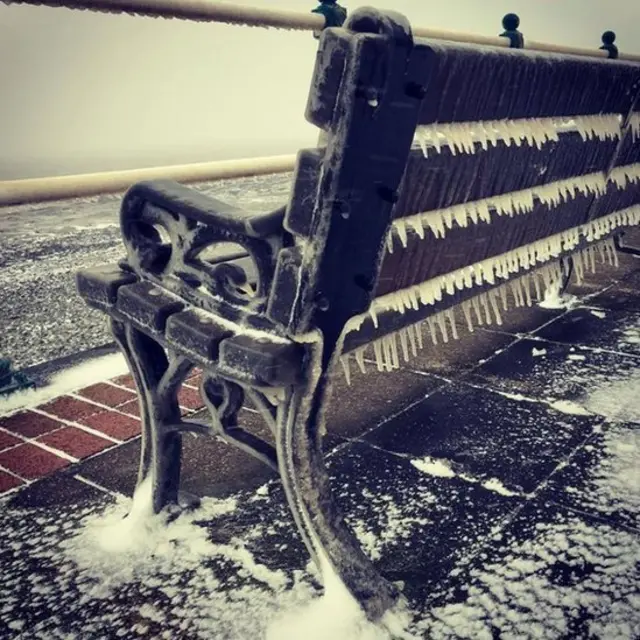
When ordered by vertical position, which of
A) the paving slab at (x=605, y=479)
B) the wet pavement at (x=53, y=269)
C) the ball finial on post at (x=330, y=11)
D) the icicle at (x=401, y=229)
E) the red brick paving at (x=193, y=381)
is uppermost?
the ball finial on post at (x=330, y=11)

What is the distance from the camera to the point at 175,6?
1831 millimetres

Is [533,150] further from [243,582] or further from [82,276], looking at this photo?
[243,582]

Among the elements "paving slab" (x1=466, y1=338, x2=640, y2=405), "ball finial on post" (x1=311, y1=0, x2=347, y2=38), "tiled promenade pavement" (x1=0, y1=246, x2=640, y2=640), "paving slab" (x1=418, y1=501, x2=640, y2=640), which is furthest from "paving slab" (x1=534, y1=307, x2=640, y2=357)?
"ball finial on post" (x1=311, y1=0, x2=347, y2=38)

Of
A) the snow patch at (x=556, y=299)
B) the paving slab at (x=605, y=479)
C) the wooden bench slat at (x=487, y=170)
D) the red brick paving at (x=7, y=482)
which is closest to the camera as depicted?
the wooden bench slat at (x=487, y=170)

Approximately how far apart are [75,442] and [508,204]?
147 cm

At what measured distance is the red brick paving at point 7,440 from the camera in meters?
2.17

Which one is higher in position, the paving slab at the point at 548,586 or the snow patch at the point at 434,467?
the paving slab at the point at 548,586

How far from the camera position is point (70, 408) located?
2.43m

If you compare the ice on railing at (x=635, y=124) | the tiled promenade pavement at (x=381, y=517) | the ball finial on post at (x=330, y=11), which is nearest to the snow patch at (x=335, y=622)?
the tiled promenade pavement at (x=381, y=517)

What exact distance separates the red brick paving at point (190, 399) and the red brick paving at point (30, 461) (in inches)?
19.4

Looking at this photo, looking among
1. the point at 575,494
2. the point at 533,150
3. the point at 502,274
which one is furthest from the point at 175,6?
the point at 575,494

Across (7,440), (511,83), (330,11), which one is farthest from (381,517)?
(330,11)

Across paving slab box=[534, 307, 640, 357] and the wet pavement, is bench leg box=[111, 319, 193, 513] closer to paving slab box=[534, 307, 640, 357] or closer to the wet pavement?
the wet pavement

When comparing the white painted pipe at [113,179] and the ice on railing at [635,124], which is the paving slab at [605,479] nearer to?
the ice on railing at [635,124]
